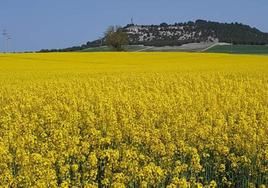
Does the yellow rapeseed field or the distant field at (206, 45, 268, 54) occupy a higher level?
the yellow rapeseed field

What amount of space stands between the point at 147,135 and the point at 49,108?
3722mm

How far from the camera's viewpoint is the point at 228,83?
1892 cm

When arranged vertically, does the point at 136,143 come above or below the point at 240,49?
above

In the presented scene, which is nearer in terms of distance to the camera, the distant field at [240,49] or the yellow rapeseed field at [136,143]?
the yellow rapeseed field at [136,143]

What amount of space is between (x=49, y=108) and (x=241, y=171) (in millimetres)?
5083

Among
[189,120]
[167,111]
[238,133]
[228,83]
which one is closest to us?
[238,133]

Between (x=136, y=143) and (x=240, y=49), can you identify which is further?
(x=240, y=49)

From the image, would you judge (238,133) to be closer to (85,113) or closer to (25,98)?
(85,113)

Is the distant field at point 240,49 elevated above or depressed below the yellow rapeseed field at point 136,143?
below

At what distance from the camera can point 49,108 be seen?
37.8ft

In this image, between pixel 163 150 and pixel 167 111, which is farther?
pixel 167 111

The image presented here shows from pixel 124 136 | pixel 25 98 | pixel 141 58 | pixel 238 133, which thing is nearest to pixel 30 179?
pixel 124 136

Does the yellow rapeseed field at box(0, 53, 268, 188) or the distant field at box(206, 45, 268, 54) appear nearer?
the yellow rapeseed field at box(0, 53, 268, 188)

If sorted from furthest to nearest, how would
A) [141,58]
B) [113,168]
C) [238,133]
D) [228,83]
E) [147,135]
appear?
[141,58]
[228,83]
[238,133]
[147,135]
[113,168]
